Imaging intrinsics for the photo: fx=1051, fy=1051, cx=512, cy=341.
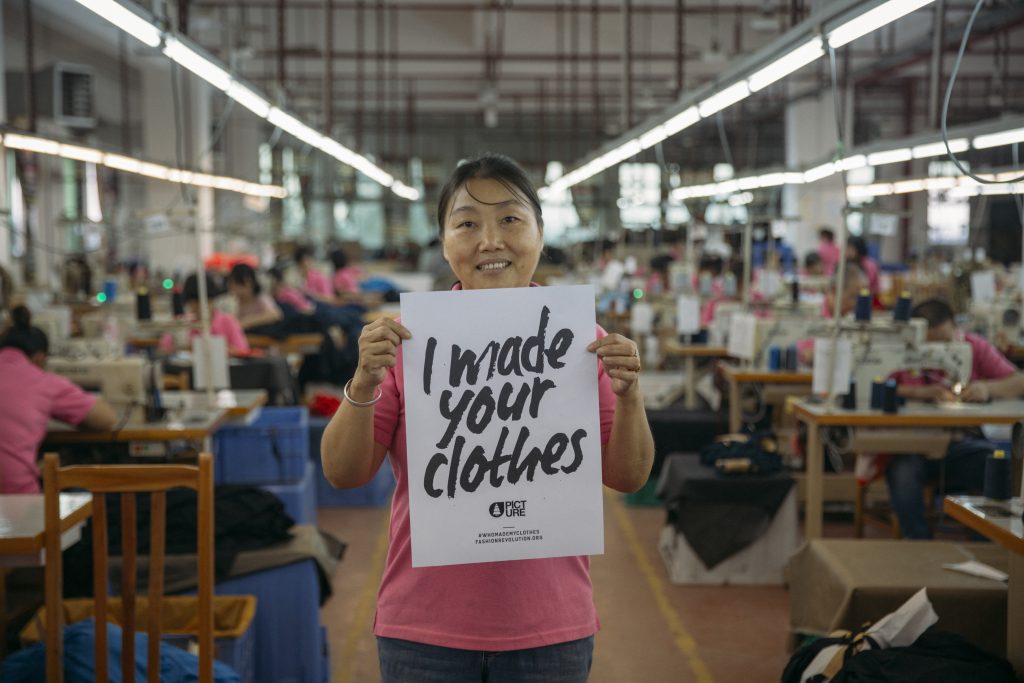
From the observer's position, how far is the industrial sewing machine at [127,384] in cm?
495

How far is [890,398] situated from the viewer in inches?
201

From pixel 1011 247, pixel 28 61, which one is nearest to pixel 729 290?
pixel 28 61

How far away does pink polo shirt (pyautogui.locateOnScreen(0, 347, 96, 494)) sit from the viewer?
159 inches

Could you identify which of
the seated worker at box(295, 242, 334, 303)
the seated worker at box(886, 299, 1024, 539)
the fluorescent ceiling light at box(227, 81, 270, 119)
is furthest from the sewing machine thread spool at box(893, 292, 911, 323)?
the seated worker at box(295, 242, 334, 303)

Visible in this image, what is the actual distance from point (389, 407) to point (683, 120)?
4.41 meters

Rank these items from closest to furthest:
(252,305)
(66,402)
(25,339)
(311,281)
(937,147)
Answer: (25,339) < (66,402) < (937,147) < (252,305) < (311,281)

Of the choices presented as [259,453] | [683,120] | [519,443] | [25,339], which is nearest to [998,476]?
[519,443]

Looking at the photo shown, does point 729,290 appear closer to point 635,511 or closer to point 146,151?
point 635,511

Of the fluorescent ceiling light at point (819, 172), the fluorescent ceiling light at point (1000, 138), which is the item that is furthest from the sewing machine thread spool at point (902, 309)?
the fluorescent ceiling light at point (819, 172)

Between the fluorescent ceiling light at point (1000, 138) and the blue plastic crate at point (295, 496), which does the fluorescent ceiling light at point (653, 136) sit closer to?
the fluorescent ceiling light at point (1000, 138)

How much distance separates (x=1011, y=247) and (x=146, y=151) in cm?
1560

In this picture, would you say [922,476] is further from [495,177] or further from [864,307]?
[495,177]

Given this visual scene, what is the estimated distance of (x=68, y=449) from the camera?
486 cm

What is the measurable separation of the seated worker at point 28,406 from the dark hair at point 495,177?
2.88 metres
